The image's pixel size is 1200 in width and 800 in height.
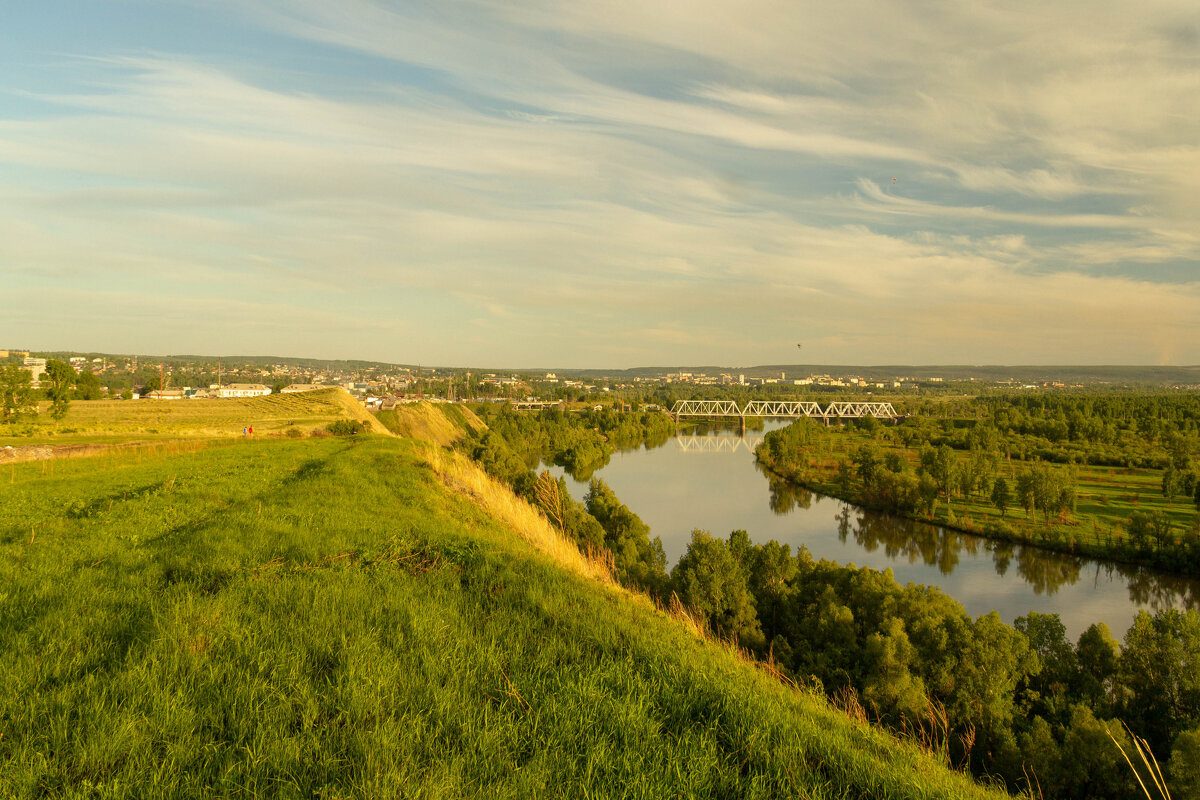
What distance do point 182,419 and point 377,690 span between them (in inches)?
1343

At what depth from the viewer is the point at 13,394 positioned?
86.2 feet

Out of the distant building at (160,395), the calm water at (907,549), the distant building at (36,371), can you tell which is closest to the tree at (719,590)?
the calm water at (907,549)

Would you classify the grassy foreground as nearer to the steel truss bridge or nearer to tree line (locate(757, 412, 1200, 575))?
tree line (locate(757, 412, 1200, 575))

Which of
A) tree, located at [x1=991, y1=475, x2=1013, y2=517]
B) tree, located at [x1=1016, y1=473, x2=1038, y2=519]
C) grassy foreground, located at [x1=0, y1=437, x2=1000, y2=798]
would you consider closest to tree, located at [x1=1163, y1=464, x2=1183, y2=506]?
tree, located at [x1=1016, y1=473, x2=1038, y2=519]

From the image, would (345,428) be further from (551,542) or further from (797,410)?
(797,410)

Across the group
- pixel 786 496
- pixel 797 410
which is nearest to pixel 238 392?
pixel 786 496

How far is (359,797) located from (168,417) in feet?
117

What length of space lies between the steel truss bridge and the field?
79678 millimetres

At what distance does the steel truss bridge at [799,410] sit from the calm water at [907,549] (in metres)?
57.6

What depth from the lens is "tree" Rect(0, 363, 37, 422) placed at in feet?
85.0

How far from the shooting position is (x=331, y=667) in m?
3.31

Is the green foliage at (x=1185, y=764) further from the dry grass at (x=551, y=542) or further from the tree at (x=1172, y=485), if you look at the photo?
the tree at (x=1172, y=485)

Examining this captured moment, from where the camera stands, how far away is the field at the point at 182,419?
23.3 m

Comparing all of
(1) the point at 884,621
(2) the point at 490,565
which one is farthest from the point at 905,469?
(2) the point at 490,565
